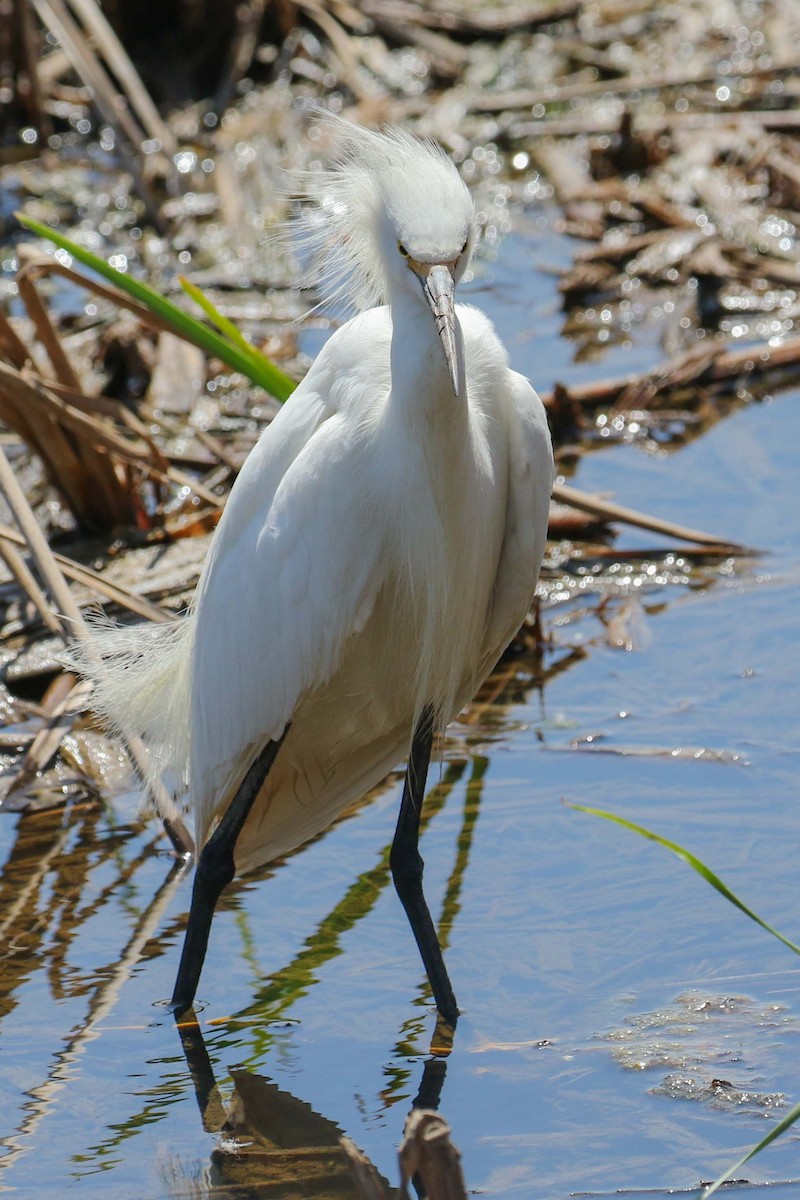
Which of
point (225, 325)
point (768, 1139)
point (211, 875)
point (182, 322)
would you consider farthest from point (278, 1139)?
point (225, 325)

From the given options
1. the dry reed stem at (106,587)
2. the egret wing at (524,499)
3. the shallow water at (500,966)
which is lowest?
the shallow water at (500,966)

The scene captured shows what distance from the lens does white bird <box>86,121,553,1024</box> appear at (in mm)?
3719

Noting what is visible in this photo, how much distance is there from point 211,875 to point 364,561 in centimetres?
109

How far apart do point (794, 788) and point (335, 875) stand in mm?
1453

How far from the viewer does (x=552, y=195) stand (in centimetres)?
1073

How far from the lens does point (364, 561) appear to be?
388 cm

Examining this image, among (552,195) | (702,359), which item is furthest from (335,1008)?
(552,195)

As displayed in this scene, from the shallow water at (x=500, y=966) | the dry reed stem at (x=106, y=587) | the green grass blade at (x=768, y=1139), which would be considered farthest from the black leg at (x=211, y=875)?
the green grass blade at (x=768, y=1139)

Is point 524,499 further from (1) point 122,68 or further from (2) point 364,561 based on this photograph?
(1) point 122,68

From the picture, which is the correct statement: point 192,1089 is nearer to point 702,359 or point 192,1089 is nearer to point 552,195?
point 702,359

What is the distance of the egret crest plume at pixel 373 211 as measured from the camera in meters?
3.57

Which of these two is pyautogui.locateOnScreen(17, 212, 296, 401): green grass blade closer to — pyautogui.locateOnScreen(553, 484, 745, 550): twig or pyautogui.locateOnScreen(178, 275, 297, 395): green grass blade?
pyautogui.locateOnScreen(178, 275, 297, 395): green grass blade

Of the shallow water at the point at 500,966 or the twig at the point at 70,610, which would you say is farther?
the twig at the point at 70,610

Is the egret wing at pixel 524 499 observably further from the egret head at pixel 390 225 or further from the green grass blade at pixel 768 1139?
the green grass blade at pixel 768 1139
